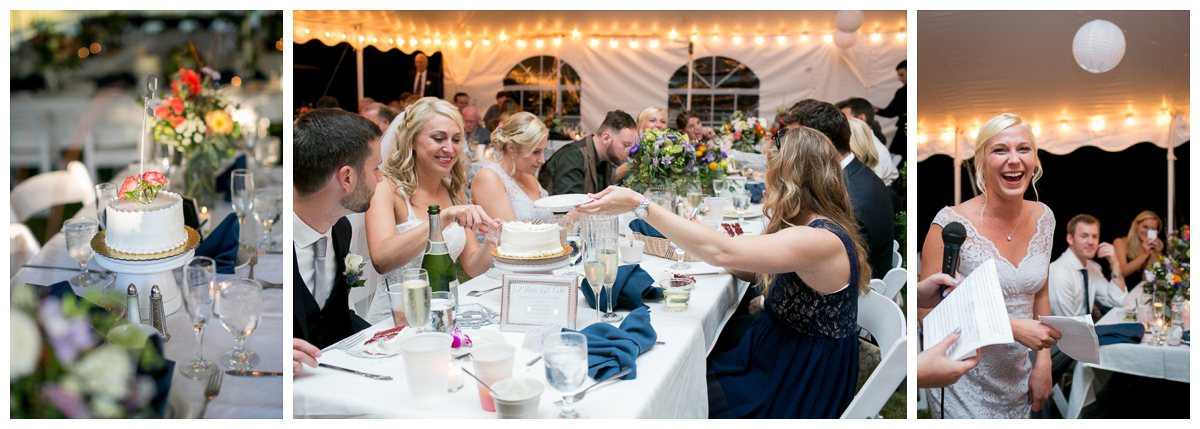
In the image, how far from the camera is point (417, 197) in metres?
3.05

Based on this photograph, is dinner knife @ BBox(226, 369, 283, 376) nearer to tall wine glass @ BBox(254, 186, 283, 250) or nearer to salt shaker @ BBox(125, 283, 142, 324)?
salt shaker @ BBox(125, 283, 142, 324)

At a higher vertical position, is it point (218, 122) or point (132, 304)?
point (218, 122)

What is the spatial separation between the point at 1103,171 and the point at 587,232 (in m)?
1.39

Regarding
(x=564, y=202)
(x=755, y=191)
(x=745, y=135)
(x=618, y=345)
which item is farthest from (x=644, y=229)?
(x=745, y=135)

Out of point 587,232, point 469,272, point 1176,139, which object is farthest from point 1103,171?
point 469,272

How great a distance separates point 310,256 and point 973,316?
5.99 feet

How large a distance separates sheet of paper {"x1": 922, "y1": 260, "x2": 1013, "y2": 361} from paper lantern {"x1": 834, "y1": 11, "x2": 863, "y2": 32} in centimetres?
771

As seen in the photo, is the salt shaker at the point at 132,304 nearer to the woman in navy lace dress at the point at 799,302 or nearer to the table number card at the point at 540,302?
the table number card at the point at 540,302

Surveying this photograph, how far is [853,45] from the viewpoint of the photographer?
1038cm

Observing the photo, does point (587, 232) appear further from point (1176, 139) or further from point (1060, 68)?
point (1176, 139)

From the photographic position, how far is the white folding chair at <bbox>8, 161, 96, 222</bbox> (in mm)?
2491

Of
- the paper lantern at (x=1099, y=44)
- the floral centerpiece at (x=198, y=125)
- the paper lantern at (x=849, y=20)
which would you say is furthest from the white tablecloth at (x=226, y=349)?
the paper lantern at (x=849, y=20)

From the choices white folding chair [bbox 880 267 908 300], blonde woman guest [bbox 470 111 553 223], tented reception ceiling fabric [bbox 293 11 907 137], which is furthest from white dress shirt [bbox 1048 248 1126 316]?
tented reception ceiling fabric [bbox 293 11 907 137]

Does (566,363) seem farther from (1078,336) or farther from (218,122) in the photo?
(218,122)
